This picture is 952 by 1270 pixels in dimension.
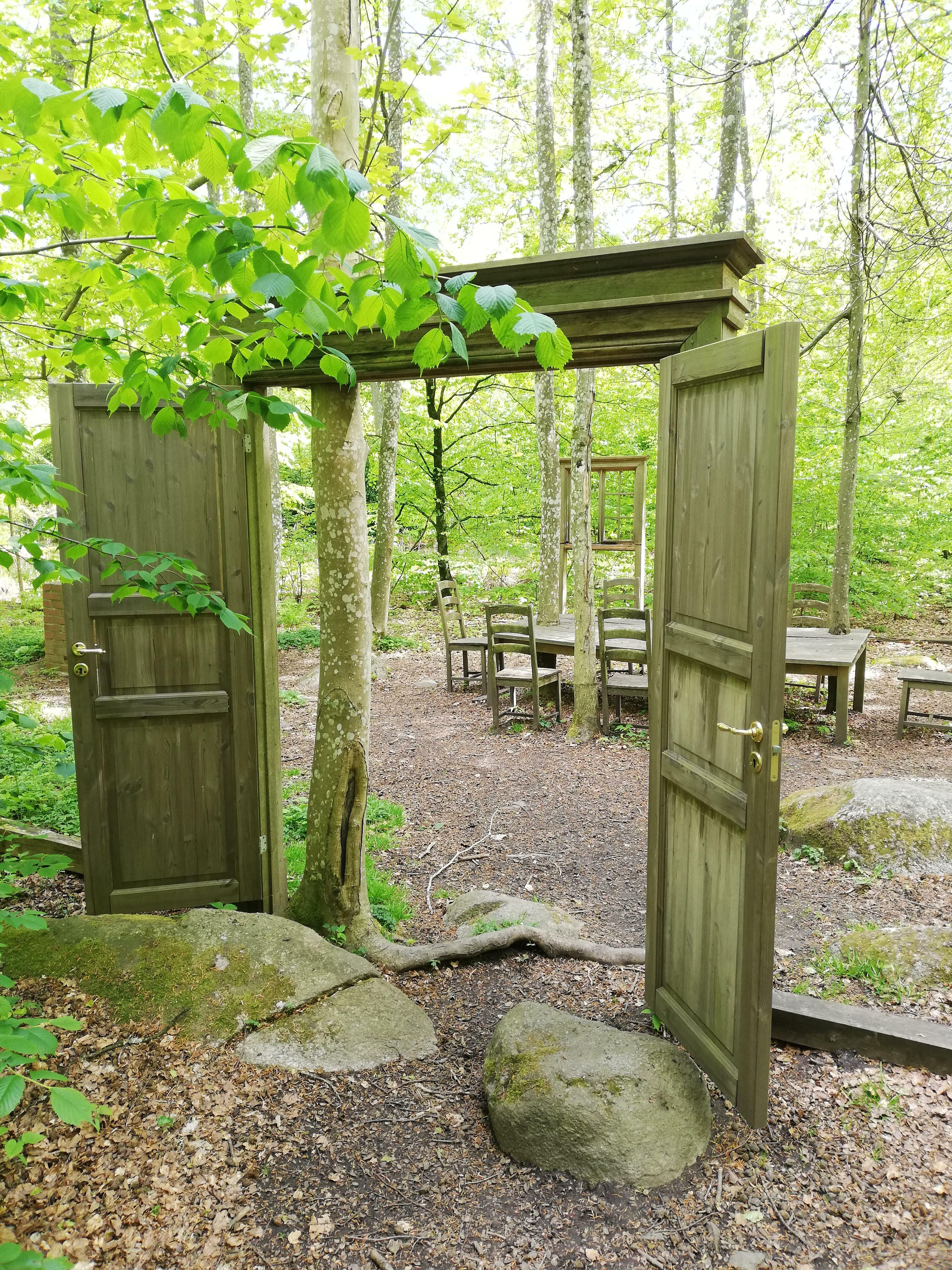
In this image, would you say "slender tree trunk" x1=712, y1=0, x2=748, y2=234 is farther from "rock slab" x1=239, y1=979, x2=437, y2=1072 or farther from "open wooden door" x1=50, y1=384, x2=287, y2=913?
"rock slab" x1=239, y1=979, x2=437, y2=1072

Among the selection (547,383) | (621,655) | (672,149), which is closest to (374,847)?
(621,655)

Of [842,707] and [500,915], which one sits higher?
[842,707]

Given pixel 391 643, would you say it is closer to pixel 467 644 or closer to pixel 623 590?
pixel 467 644

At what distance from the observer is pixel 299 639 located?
12.3 meters

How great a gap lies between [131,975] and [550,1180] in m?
1.71

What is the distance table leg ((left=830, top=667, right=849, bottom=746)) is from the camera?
7.05 meters

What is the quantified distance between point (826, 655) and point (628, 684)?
190cm

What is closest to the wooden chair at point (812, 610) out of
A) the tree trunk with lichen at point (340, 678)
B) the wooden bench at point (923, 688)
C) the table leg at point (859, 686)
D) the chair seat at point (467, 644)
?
the table leg at point (859, 686)

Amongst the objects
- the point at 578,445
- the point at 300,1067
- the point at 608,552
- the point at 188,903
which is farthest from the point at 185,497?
the point at 608,552

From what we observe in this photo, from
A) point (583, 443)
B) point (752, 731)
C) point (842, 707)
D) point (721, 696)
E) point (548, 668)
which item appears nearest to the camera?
point (752, 731)

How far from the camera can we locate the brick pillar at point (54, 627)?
31.0 feet

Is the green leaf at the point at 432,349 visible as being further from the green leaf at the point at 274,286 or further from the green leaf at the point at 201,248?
the green leaf at the point at 201,248

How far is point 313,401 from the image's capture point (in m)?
3.52

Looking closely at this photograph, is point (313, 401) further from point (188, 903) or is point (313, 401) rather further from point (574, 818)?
point (574, 818)
